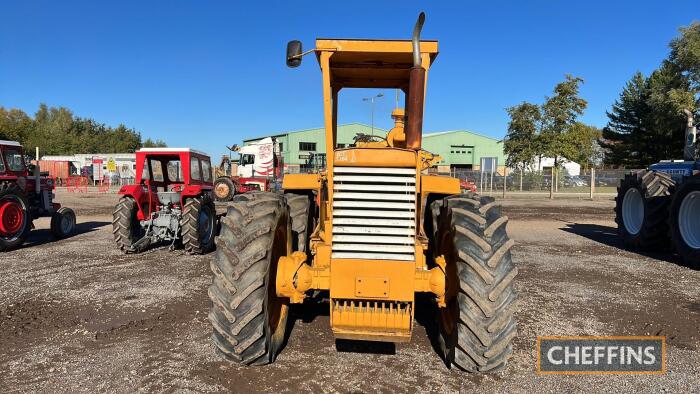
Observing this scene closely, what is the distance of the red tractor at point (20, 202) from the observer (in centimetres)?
1020

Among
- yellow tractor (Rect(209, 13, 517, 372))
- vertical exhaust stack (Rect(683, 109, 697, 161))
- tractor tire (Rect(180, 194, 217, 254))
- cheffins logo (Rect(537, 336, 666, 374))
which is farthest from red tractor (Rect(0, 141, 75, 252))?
vertical exhaust stack (Rect(683, 109, 697, 161))

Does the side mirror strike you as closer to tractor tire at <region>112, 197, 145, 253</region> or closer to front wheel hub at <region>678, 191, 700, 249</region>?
tractor tire at <region>112, 197, 145, 253</region>

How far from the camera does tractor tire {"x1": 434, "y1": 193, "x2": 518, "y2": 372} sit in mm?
3580

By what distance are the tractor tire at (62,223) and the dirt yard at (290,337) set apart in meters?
2.40

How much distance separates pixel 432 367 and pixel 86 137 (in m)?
74.4

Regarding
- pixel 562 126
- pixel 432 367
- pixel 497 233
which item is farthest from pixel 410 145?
pixel 562 126

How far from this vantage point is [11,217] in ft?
34.0

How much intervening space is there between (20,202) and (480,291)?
1124cm

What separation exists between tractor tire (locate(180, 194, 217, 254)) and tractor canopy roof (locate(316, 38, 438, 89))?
5.44m

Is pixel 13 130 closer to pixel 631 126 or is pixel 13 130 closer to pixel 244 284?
pixel 244 284

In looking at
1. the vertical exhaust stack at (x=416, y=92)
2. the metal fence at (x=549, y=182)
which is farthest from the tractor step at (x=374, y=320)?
the metal fence at (x=549, y=182)

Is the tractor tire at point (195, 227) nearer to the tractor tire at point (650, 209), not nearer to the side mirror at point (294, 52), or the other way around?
the side mirror at point (294, 52)

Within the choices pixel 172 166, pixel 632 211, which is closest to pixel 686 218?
pixel 632 211

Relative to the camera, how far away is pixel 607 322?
5.50 metres
